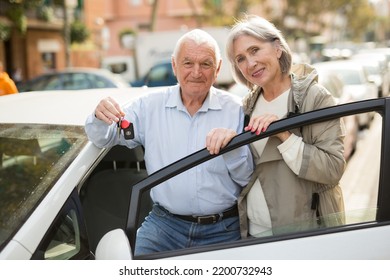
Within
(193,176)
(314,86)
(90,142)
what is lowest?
(193,176)

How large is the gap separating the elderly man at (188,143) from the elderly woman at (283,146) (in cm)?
10

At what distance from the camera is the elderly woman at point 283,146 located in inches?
79.2

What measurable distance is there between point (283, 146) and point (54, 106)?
47.4 inches

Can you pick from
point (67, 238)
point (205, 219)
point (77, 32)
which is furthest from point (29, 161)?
point (77, 32)

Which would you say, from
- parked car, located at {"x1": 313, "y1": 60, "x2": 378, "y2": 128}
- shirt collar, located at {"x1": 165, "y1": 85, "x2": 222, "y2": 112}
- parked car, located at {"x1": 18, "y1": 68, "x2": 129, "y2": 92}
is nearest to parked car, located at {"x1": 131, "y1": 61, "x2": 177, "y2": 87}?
parked car, located at {"x1": 18, "y1": 68, "x2": 129, "y2": 92}

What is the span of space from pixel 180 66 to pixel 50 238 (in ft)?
3.31

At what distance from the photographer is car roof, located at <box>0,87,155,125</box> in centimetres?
243

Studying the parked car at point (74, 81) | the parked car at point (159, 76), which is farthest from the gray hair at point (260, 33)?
the parked car at point (159, 76)

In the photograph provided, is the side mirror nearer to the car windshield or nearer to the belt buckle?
the car windshield

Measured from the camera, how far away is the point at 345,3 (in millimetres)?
40781

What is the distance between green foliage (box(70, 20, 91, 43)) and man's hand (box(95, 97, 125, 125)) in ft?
74.8

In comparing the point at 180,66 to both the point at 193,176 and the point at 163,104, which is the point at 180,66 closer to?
the point at 163,104

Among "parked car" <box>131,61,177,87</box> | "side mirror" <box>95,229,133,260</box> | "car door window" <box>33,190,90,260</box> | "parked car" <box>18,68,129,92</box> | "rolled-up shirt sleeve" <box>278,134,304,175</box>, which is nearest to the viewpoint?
"side mirror" <box>95,229,133,260</box>
